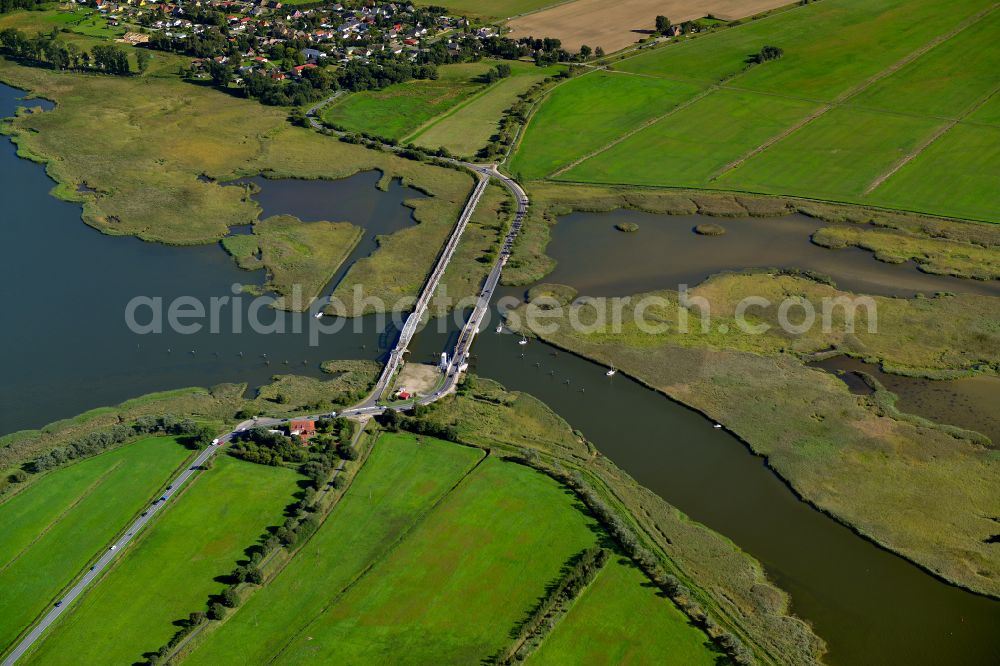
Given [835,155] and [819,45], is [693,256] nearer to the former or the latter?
[835,155]

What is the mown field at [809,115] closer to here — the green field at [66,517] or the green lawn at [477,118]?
the green lawn at [477,118]

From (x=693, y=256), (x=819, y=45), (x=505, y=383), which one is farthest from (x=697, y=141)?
(x=505, y=383)

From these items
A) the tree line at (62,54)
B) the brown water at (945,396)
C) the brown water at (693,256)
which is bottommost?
the brown water at (945,396)

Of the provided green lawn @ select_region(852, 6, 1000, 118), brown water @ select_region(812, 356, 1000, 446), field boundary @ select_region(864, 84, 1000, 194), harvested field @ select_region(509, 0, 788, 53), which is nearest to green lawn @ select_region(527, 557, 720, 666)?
brown water @ select_region(812, 356, 1000, 446)

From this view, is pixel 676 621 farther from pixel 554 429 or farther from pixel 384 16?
pixel 384 16

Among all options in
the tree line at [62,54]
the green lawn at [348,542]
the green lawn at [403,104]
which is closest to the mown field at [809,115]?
the green lawn at [403,104]

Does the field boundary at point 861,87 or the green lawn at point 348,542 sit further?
the field boundary at point 861,87

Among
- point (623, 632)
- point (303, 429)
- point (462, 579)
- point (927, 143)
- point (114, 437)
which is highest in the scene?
point (927, 143)
